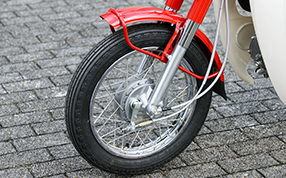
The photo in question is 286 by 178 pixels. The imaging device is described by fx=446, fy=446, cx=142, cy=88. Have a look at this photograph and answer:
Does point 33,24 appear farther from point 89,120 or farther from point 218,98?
point 89,120

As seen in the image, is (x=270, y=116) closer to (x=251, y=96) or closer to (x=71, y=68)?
(x=251, y=96)

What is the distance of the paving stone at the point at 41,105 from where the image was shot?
11.8 feet

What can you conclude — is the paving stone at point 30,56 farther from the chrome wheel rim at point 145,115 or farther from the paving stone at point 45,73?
the chrome wheel rim at point 145,115

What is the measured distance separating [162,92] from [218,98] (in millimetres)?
1327

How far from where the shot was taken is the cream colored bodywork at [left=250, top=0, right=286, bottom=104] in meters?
2.28

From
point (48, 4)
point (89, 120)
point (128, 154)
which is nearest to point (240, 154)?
point (128, 154)

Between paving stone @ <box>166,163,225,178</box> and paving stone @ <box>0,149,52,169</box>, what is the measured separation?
87cm

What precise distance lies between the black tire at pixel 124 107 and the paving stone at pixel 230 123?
489 mm

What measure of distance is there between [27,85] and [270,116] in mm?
2084

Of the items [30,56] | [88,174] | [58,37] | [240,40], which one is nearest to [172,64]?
[240,40]

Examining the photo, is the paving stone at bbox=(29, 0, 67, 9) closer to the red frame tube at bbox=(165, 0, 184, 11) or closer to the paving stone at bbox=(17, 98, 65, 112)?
the paving stone at bbox=(17, 98, 65, 112)

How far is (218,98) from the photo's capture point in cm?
384

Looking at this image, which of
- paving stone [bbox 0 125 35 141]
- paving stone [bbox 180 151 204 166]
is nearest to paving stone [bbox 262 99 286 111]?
paving stone [bbox 180 151 204 166]

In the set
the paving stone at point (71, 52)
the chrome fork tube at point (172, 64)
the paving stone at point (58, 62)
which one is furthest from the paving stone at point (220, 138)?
the paving stone at point (71, 52)
